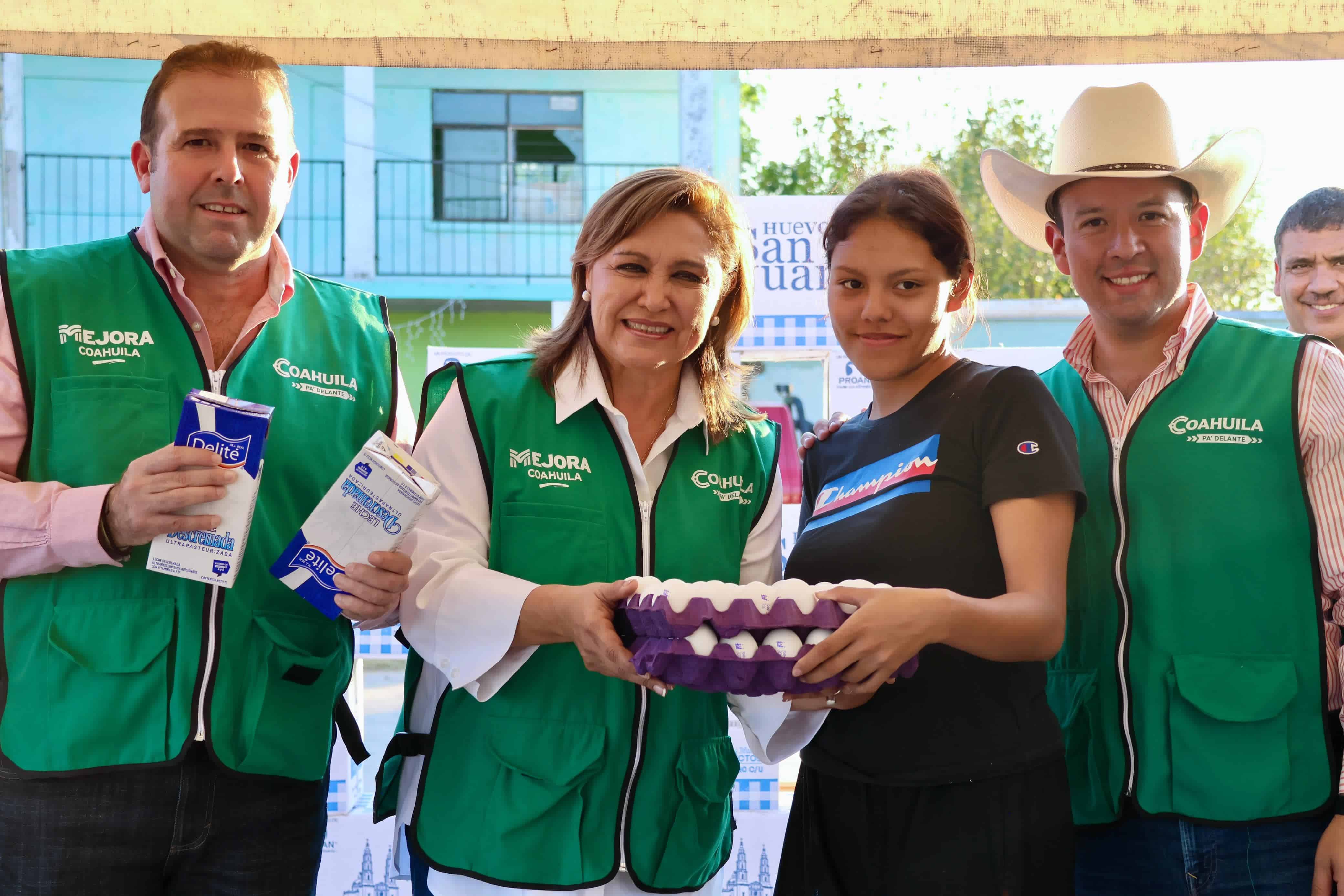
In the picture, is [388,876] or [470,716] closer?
[470,716]

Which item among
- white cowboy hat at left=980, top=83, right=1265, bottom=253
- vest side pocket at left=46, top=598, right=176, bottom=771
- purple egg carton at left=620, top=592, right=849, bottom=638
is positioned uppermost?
white cowboy hat at left=980, top=83, right=1265, bottom=253

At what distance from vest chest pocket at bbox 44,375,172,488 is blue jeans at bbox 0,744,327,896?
1.78ft

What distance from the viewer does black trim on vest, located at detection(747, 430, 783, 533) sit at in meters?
2.38

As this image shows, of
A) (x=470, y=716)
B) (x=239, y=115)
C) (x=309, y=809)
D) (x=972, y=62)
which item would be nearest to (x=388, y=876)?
(x=309, y=809)

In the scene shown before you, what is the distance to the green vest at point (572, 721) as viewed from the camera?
6.73ft

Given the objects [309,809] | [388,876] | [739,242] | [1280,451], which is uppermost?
[739,242]

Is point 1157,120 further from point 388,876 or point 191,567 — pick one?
point 388,876

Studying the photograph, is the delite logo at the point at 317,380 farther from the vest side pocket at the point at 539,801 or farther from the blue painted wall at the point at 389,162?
the blue painted wall at the point at 389,162

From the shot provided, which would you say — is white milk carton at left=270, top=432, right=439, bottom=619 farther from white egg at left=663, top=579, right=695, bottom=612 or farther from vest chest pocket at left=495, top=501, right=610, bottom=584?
white egg at left=663, top=579, right=695, bottom=612

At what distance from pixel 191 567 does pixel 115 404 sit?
0.40 metres

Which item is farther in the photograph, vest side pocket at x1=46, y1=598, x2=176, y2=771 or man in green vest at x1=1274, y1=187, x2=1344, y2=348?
man in green vest at x1=1274, y1=187, x2=1344, y2=348

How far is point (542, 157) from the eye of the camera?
1455cm

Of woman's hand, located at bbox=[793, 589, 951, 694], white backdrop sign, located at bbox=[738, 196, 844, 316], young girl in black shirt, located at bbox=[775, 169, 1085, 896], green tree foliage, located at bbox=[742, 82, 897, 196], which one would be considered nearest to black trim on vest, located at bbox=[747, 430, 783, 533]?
young girl in black shirt, located at bbox=[775, 169, 1085, 896]

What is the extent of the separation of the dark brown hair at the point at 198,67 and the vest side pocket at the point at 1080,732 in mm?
1930
